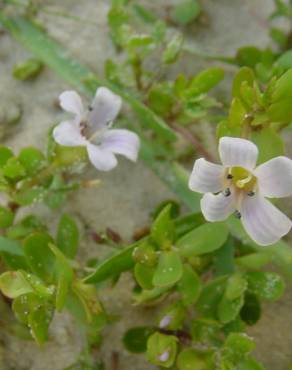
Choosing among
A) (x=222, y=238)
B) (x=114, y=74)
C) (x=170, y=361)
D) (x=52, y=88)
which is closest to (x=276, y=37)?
Answer: (x=114, y=74)

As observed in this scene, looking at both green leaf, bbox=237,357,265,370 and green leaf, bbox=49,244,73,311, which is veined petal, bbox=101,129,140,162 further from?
green leaf, bbox=237,357,265,370

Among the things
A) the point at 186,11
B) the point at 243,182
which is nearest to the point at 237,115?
the point at 243,182

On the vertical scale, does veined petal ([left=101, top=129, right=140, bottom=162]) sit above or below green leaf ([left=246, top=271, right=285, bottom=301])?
above

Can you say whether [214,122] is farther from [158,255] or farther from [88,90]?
[158,255]

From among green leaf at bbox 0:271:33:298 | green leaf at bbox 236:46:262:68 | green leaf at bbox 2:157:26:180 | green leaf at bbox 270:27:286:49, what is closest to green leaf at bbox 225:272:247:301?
green leaf at bbox 0:271:33:298

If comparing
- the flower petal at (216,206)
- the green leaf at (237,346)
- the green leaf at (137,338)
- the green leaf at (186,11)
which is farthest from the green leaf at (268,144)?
the green leaf at (186,11)

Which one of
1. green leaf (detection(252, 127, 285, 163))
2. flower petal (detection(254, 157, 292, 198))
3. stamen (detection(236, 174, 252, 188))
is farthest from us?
green leaf (detection(252, 127, 285, 163))

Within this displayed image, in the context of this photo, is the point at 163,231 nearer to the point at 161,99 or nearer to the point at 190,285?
the point at 190,285
